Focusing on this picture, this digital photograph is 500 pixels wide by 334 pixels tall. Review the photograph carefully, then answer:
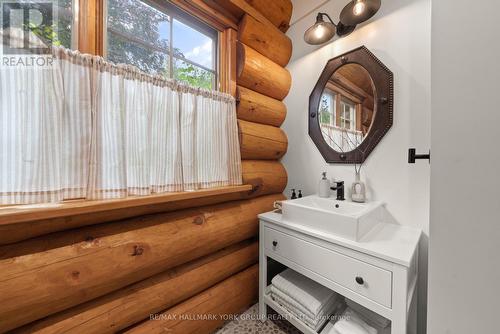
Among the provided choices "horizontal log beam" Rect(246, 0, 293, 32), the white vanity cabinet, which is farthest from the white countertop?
"horizontal log beam" Rect(246, 0, 293, 32)

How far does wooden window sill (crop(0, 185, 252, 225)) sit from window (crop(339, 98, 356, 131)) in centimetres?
120

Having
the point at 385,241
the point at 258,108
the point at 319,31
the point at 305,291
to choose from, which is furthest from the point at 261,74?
the point at 305,291

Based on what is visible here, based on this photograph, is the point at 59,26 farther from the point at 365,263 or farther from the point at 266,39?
the point at 365,263

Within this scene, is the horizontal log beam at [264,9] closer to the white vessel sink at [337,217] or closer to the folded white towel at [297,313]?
the white vessel sink at [337,217]

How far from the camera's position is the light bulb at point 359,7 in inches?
49.6

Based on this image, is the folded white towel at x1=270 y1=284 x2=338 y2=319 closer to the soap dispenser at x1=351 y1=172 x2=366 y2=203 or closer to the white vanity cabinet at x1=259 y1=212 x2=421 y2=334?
the white vanity cabinet at x1=259 y1=212 x2=421 y2=334

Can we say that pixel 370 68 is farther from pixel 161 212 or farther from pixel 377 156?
pixel 161 212

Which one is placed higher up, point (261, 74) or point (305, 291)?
point (261, 74)

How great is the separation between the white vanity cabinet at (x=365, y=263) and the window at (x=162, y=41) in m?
1.23

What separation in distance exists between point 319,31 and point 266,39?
0.46 metres

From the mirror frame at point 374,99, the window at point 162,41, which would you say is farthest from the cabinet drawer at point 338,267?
the window at point 162,41

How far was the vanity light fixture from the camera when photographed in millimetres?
1255

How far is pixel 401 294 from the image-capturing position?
82 centimetres

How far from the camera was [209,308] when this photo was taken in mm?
1305
